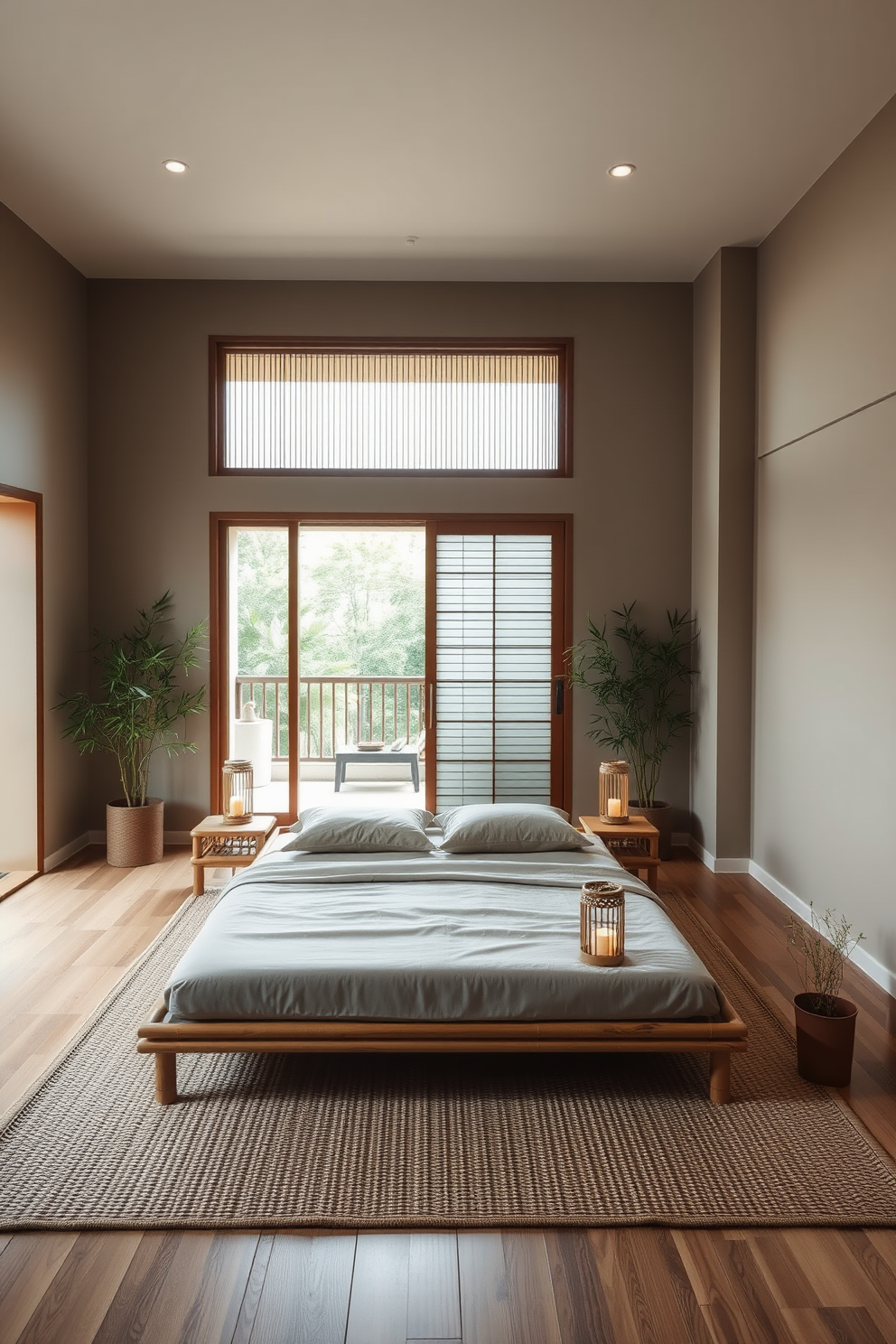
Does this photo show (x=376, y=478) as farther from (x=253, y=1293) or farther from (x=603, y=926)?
(x=253, y=1293)

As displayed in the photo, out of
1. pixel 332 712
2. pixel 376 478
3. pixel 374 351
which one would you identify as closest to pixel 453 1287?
pixel 376 478

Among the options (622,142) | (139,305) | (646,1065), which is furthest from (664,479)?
(646,1065)

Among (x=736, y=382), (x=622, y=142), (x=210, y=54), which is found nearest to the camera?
(x=210, y=54)

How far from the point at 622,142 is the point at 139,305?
9.97ft

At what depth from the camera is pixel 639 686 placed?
5.44m

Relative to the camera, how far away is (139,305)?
18.0 ft

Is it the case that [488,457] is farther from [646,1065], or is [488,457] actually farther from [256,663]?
[256,663]

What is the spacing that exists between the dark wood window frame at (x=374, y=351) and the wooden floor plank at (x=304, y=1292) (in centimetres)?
426

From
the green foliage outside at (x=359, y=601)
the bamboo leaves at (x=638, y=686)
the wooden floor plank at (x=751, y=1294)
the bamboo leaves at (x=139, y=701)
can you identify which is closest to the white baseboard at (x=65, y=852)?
the bamboo leaves at (x=139, y=701)

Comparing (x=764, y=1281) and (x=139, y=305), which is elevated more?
(x=139, y=305)

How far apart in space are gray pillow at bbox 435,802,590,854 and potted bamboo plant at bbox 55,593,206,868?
2.09 meters

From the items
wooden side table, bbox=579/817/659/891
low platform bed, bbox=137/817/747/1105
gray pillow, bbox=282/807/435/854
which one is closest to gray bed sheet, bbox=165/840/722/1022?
low platform bed, bbox=137/817/747/1105

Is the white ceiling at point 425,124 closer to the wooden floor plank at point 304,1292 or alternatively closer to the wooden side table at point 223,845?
the wooden side table at point 223,845

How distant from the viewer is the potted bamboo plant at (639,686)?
214 inches
